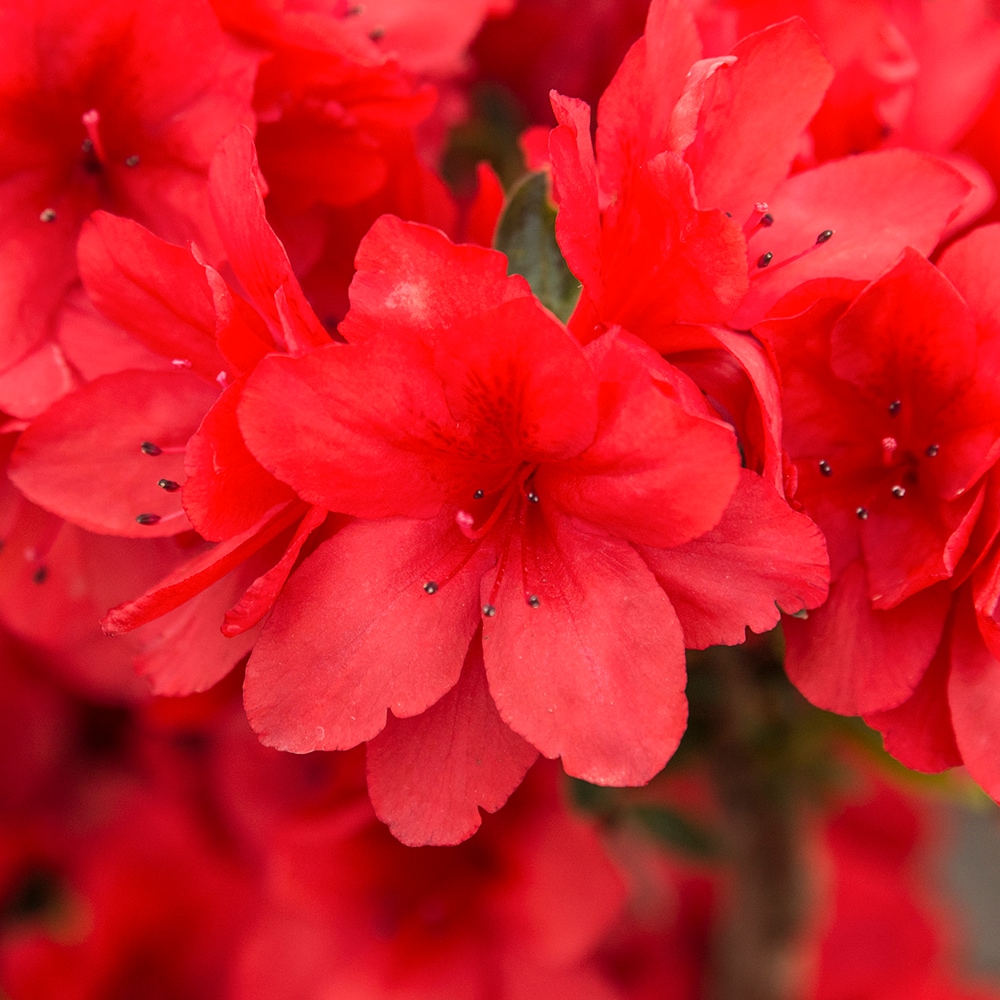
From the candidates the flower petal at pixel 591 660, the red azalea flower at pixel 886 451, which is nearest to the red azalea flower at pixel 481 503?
the flower petal at pixel 591 660

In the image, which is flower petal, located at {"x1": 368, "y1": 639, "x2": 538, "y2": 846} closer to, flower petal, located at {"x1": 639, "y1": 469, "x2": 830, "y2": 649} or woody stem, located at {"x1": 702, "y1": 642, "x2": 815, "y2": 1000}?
flower petal, located at {"x1": 639, "y1": 469, "x2": 830, "y2": 649}

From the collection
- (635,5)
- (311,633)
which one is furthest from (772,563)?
(635,5)

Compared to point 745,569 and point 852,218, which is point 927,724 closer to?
point 745,569

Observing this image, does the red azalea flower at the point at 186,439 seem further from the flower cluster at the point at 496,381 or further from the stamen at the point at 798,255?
the stamen at the point at 798,255

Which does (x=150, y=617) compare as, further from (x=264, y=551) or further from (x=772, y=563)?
(x=772, y=563)

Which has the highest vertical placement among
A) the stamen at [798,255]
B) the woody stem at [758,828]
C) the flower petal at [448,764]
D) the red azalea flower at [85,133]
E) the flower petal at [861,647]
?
the red azalea flower at [85,133]

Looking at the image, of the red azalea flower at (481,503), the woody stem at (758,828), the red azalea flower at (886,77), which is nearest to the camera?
the red azalea flower at (481,503)

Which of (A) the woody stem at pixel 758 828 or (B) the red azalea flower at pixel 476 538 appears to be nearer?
(B) the red azalea flower at pixel 476 538
